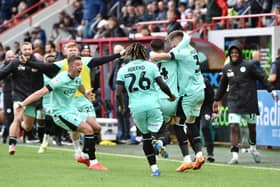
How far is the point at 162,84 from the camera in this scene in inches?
600

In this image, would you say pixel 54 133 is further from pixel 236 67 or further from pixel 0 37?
pixel 0 37

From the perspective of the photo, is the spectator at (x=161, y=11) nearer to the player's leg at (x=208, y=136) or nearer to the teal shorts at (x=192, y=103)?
the player's leg at (x=208, y=136)

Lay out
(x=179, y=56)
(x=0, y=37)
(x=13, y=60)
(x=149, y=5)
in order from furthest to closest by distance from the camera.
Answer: (x=0, y=37)
(x=149, y=5)
(x=13, y=60)
(x=179, y=56)

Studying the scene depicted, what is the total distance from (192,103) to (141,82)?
5.59ft

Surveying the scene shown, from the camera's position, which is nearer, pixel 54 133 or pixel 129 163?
pixel 129 163

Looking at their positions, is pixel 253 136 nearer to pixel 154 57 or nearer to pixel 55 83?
pixel 154 57

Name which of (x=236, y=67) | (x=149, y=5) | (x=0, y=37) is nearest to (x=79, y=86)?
(x=236, y=67)

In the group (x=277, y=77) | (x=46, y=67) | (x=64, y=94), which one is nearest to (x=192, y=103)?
(x=64, y=94)

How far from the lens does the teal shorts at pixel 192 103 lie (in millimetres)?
16703

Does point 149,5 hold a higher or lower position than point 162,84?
higher

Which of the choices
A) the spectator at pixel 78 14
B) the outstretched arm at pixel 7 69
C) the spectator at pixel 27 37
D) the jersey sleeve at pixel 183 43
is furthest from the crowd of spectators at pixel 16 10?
the jersey sleeve at pixel 183 43

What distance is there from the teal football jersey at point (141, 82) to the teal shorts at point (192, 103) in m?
1.27

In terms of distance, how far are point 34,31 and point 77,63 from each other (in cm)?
1797

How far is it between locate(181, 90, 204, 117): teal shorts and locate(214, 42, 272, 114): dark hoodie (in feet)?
5.32
